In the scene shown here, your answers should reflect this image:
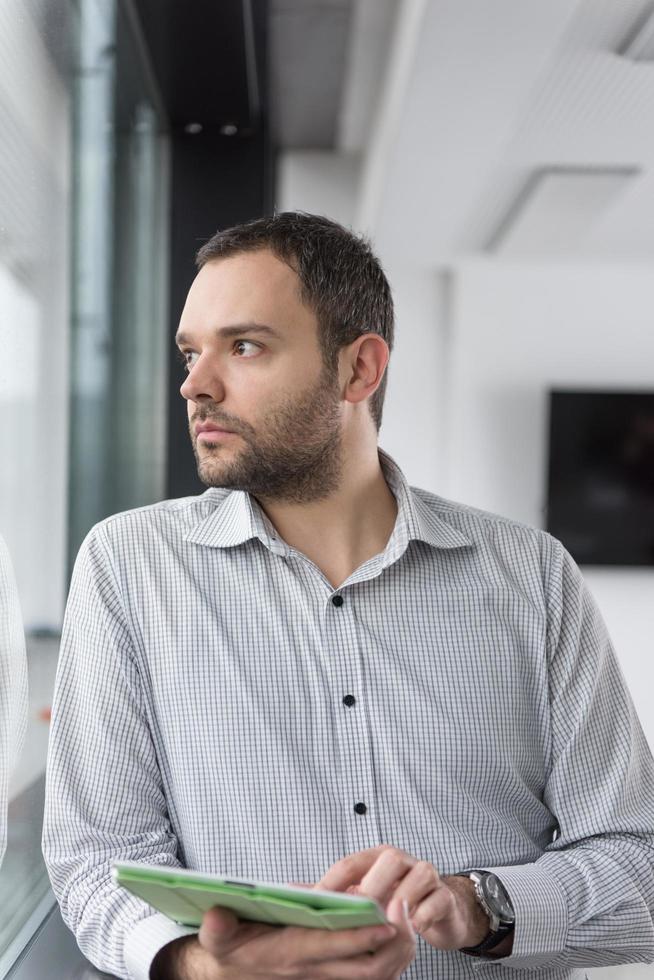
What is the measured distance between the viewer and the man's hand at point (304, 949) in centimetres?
96

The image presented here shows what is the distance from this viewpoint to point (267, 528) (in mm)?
1472

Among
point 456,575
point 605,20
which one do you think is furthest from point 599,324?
point 456,575

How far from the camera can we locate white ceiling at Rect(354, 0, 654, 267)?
2686 mm

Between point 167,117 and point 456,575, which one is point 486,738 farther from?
point 167,117

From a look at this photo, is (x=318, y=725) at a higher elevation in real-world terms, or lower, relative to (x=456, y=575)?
lower

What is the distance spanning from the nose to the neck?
17 centimetres

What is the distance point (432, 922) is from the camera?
1140 millimetres

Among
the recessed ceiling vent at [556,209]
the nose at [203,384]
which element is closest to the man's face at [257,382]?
the nose at [203,384]

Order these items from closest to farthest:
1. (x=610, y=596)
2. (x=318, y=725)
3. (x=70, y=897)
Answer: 1. (x=70, y=897)
2. (x=318, y=725)
3. (x=610, y=596)

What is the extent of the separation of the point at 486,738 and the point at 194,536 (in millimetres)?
466

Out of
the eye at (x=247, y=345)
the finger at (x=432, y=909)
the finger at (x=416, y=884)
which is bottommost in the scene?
the finger at (x=432, y=909)

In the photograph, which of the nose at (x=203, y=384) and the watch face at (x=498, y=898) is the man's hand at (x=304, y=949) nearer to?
the watch face at (x=498, y=898)

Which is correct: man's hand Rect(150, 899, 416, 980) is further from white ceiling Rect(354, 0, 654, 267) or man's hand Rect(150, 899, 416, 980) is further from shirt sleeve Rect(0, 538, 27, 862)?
white ceiling Rect(354, 0, 654, 267)

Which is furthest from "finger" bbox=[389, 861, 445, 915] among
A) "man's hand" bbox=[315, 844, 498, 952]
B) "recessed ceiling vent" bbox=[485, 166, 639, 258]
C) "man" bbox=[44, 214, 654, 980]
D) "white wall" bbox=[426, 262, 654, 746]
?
"white wall" bbox=[426, 262, 654, 746]
